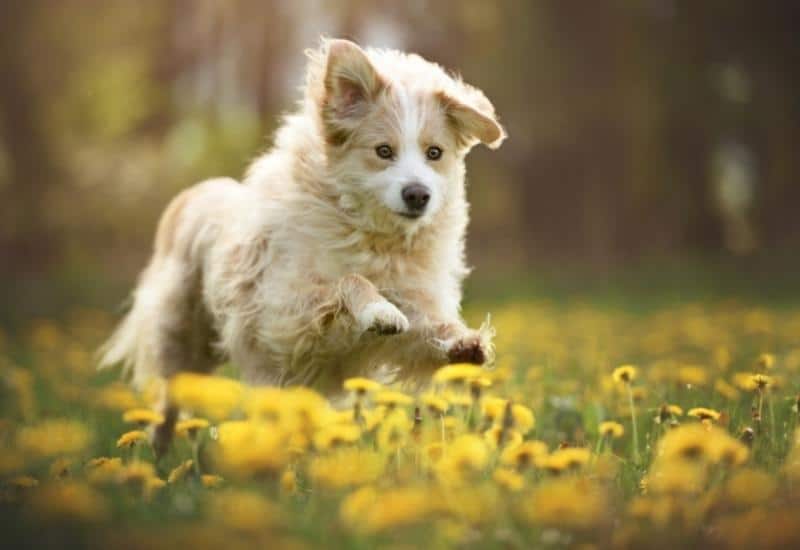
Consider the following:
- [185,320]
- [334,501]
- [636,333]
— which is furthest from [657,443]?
[636,333]

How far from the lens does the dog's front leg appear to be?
347cm

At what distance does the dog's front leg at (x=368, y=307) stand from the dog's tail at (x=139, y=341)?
1.57m

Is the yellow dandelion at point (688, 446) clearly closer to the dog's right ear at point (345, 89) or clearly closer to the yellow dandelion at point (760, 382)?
the yellow dandelion at point (760, 382)

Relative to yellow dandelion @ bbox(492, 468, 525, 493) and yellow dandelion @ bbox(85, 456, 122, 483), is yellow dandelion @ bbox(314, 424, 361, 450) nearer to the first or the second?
yellow dandelion @ bbox(492, 468, 525, 493)

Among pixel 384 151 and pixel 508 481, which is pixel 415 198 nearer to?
pixel 384 151

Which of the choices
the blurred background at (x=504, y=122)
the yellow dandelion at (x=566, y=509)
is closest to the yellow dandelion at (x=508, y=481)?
the yellow dandelion at (x=566, y=509)

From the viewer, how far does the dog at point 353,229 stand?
3803 millimetres

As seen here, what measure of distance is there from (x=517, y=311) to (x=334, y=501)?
711 centimetres

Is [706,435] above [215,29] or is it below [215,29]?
below

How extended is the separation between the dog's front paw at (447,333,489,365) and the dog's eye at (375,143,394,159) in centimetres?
80

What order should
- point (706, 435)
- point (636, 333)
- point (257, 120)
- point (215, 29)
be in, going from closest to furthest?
point (706, 435)
point (636, 333)
point (215, 29)
point (257, 120)

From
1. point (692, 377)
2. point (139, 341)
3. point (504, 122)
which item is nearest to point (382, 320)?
point (692, 377)

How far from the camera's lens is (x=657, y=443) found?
3350 mm

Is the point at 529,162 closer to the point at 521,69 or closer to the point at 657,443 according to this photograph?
the point at 521,69
